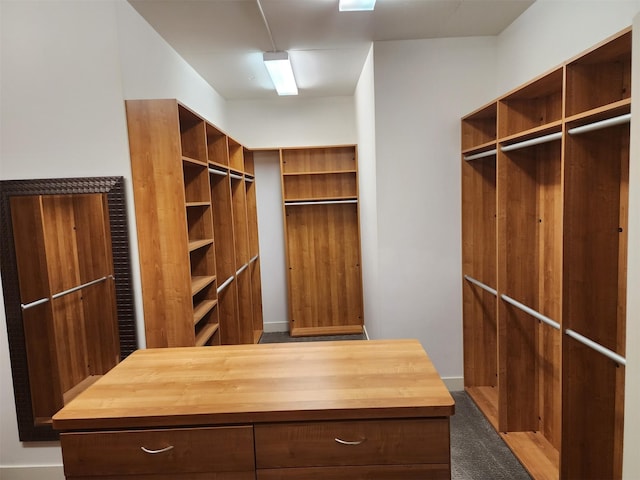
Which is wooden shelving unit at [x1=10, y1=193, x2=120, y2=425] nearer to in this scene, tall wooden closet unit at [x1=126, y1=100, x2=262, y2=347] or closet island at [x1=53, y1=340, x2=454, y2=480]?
tall wooden closet unit at [x1=126, y1=100, x2=262, y2=347]

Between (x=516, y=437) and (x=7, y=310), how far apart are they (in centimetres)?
334

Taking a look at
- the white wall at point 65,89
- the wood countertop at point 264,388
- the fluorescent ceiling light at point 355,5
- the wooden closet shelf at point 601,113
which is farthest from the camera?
the fluorescent ceiling light at point 355,5

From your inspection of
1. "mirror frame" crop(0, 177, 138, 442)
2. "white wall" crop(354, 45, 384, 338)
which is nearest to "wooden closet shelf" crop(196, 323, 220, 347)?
"mirror frame" crop(0, 177, 138, 442)

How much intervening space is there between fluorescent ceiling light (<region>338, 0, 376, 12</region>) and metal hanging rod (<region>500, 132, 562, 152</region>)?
120cm

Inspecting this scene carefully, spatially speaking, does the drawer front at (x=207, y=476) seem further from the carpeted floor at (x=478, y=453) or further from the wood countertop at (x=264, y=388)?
the carpeted floor at (x=478, y=453)

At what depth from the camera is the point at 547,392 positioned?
273cm

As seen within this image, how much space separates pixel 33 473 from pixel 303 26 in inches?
135

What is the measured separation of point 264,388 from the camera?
4.97 ft

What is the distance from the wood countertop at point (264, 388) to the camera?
1.37 metres

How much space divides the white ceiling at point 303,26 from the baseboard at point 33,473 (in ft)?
9.50

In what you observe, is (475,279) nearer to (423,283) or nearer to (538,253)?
(423,283)

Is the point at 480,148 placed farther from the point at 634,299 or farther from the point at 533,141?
the point at 634,299

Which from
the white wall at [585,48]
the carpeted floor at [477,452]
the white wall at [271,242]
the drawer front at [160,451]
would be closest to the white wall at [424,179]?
the white wall at [585,48]

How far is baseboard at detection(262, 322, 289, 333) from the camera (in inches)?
211
